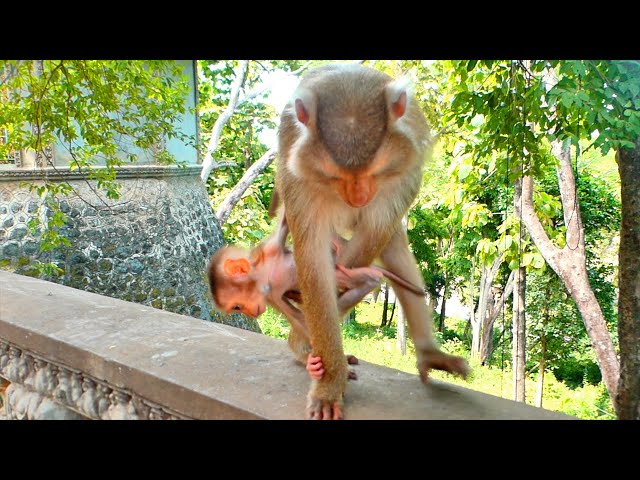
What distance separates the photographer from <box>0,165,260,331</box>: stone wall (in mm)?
8180

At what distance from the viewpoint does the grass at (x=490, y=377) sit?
918 cm

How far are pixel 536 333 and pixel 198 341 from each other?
9.77 m

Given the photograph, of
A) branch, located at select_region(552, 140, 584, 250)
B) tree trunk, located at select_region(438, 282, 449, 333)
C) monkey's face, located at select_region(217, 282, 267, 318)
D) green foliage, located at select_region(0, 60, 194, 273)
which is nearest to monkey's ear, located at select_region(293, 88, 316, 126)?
monkey's face, located at select_region(217, 282, 267, 318)

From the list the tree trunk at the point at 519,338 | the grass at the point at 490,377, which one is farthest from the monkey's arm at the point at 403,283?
the tree trunk at the point at 519,338

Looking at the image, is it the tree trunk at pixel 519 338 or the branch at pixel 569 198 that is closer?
the branch at pixel 569 198

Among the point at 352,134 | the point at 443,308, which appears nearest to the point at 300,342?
the point at 352,134

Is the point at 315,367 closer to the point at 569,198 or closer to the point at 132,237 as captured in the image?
the point at 569,198

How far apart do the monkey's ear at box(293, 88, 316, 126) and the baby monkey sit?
0.58 m

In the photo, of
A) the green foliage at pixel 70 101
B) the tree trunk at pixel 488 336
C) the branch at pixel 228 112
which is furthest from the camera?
the tree trunk at pixel 488 336

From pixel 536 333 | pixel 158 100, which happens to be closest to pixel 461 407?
pixel 158 100

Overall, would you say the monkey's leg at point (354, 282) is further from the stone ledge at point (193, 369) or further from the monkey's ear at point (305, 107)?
the monkey's ear at point (305, 107)

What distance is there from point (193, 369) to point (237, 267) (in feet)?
2.29

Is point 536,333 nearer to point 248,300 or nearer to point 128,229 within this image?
point 128,229

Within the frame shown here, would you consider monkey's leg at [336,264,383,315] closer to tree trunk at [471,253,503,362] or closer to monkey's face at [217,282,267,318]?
monkey's face at [217,282,267,318]
